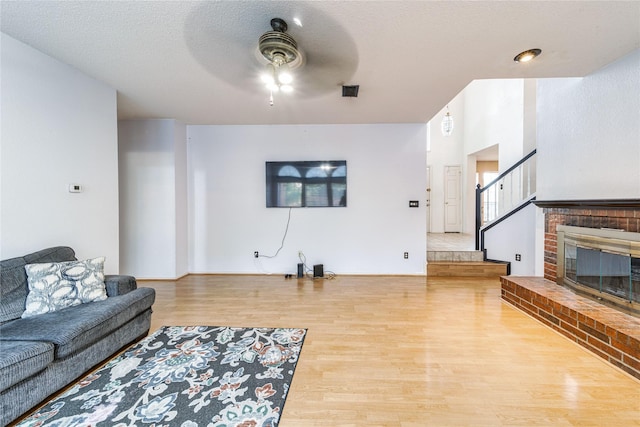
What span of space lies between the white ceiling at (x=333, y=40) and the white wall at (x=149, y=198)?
1035mm

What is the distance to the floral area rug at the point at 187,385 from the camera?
55.9 inches

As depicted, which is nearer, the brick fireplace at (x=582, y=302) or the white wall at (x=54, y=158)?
the brick fireplace at (x=582, y=302)

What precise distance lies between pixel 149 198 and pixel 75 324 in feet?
9.02

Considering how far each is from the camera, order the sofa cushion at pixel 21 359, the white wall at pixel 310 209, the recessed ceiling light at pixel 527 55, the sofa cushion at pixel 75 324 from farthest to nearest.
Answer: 1. the white wall at pixel 310 209
2. the recessed ceiling light at pixel 527 55
3. the sofa cushion at pixel 75 324
4. the sofa cushion at pixel 21 359

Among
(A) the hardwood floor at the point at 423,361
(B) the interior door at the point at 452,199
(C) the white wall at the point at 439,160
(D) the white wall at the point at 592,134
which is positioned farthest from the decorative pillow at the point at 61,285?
(B) the interior door at the point at 452,199

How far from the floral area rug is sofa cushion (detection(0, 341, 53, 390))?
0.96ft

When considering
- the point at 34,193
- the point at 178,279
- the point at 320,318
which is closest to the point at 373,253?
the point at 320,318

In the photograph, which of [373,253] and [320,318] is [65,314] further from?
[373,253]

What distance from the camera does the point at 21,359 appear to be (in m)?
1.34

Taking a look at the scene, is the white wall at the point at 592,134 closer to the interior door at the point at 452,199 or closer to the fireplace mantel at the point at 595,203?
the fireplace mantel at the point at 595,203

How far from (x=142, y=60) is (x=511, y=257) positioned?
5471 millimetres

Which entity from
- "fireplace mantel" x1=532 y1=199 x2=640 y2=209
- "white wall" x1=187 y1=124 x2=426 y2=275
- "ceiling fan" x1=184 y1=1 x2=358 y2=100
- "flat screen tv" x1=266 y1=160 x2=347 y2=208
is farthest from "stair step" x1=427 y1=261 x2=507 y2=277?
"ceiling fan" x1=184 y1=1 x2=358 y2=100

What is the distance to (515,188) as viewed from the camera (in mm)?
4621

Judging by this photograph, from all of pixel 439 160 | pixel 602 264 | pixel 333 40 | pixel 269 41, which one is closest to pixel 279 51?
pixel 269 41
